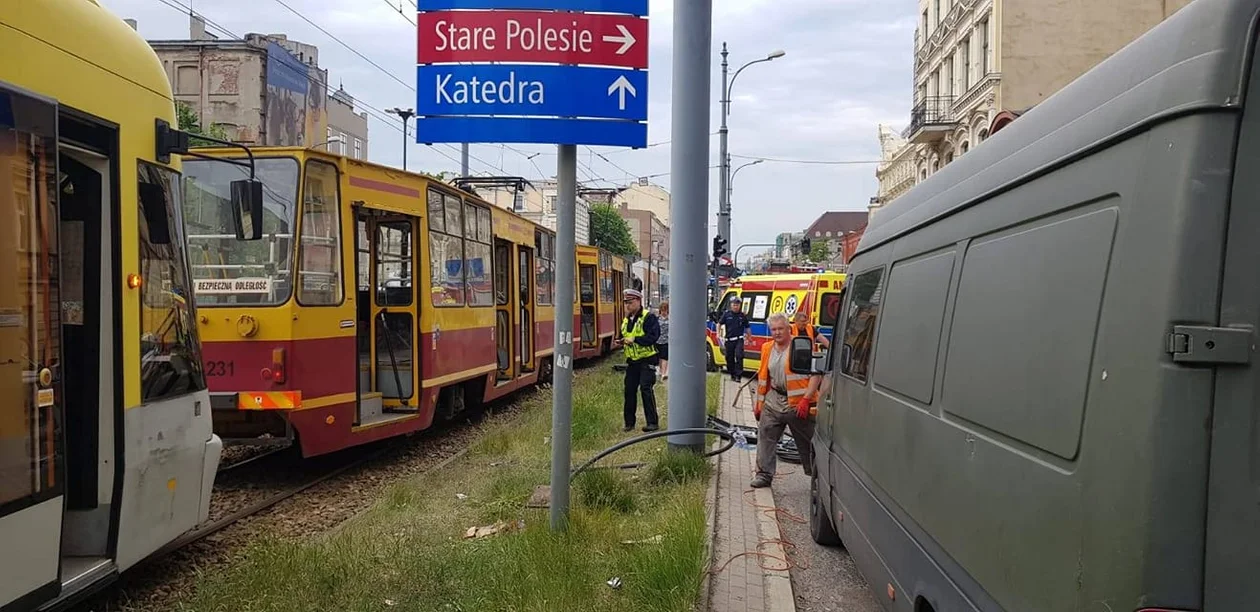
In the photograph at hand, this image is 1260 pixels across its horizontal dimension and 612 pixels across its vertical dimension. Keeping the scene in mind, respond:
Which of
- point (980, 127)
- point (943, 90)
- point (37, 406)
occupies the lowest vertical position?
point (37, 406)

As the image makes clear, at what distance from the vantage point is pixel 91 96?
14.5 feet

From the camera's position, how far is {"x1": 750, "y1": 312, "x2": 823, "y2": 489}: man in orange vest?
7895 mm

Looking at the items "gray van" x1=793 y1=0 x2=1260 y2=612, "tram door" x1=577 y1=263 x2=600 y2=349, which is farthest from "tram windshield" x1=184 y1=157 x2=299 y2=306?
"tram door" x1=577 y1=263 x2=600 y2=349

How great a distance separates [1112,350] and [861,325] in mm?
3498

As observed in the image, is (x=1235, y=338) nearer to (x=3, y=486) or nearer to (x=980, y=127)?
(x=3, y=486)

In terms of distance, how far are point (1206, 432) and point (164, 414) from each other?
481 cm

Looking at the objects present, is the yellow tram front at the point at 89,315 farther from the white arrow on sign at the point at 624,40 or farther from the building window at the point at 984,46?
the building window at the point at 984,46

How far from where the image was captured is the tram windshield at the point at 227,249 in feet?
26.3

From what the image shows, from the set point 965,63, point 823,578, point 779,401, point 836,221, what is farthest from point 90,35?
point 836,221

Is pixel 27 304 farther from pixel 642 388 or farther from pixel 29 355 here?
pixel 642 388

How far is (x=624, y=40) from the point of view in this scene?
571cm

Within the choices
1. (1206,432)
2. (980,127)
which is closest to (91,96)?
(1206,432)

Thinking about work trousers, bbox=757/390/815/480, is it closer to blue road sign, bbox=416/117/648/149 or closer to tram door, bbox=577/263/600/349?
blue road sign, bbox=416/117/648/149

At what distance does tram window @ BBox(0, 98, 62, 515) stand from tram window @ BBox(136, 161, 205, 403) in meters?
0.80
